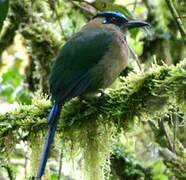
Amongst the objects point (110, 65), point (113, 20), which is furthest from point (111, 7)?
point (110, 65)

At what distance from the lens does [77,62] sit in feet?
9.54

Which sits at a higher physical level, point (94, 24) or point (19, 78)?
point (19, 78)

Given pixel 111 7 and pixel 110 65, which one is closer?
pixel 110 65

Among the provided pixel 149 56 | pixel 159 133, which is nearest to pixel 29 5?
pixel 149 56

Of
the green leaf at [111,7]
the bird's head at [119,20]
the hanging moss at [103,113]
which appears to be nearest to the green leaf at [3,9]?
the hanging moss at [103,113]

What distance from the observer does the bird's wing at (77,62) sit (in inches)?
111

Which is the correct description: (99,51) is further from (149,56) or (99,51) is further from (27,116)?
(149,56)

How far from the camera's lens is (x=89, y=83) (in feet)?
9.40

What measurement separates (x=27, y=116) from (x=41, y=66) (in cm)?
172

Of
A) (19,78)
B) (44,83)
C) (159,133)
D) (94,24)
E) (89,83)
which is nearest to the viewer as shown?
(89,83)

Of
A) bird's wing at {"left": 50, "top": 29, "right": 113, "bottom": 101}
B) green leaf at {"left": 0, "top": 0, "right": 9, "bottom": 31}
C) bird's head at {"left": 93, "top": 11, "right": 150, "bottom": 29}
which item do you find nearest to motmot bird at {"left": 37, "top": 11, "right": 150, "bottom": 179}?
bird's wing at {"left": 50, "top": 29, "right": 113, "bottom": 101}

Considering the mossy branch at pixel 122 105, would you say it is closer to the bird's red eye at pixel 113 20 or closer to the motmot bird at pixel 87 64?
the motmot bird at pixel 87 64

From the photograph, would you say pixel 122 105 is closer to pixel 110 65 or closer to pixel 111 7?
pixel 110 65

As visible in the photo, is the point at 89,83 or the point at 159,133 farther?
the point at 159,133
